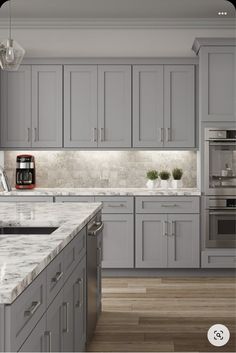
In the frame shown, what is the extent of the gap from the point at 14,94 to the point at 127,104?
1249 mm

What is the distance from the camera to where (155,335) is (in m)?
3.93

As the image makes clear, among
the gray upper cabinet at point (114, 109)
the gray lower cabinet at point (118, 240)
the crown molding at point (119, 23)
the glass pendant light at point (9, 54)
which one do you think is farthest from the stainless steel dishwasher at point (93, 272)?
the crown molding at point (119, 23)

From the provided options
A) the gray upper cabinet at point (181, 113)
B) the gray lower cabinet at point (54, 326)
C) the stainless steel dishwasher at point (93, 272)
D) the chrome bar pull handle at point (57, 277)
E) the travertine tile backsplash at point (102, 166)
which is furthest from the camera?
the travertine tile backsplash at point (102, 166)

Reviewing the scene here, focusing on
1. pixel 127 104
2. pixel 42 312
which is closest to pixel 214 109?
pixel 127 104

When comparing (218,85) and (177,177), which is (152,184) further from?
(218,85)

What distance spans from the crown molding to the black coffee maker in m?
1.43

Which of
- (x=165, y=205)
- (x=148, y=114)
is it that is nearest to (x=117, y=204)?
(x=165, y=205)

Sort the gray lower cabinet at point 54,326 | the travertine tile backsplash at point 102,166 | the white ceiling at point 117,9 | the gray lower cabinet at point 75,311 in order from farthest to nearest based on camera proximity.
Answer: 1. the travertine tile backsplash at point 102,166
2. the white ceiling at point 117,9
3. the gray lower cabinet at point 75,311
4. the gray lower cabinet at point 54,326

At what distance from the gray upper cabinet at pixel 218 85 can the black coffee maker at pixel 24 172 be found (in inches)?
78.4

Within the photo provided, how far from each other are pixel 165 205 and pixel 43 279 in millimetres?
3784

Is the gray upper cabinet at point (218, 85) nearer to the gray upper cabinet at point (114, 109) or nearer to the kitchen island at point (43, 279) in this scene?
the gray upper cabinet at point (114, 109)

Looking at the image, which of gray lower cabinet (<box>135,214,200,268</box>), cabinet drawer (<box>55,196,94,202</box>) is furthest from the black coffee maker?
gray lower cabinet (<box>135,214,200,268</box>)

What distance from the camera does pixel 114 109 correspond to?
616 cm

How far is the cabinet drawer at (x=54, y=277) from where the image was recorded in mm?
2230
